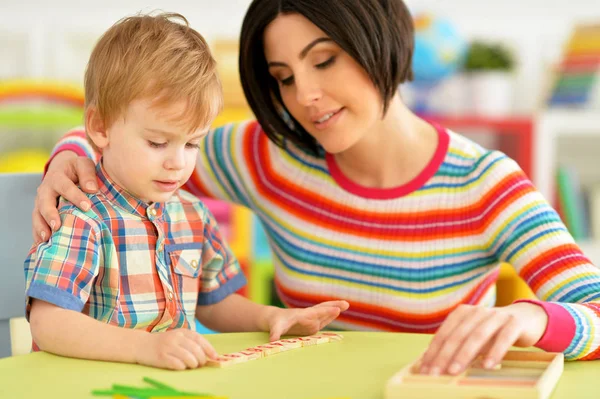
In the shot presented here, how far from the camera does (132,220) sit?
1019 mm

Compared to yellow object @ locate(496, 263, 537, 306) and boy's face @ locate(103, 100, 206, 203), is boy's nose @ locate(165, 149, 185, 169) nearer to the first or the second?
boy's face @ locate(103, 100, 206, 203)

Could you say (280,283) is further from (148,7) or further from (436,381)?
(148,7)

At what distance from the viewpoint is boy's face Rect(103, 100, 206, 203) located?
971 mm

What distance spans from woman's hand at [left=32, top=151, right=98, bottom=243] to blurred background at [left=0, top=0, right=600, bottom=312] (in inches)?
61.3

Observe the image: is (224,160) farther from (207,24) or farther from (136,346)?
(207,24)

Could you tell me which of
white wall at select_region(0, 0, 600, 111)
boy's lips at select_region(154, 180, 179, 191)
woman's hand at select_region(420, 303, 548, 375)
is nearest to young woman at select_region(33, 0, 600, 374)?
boy's lips at select_region(154, 180, 179, 191)

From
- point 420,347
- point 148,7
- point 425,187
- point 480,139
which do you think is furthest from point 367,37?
point 480,139

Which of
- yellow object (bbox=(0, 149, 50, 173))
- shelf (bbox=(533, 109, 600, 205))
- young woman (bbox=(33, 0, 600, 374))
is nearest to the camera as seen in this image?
young woman (bbox=(33, 0, 600, 374))

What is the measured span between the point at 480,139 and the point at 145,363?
2.45m

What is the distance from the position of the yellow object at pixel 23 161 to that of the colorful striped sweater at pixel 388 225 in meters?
1.23

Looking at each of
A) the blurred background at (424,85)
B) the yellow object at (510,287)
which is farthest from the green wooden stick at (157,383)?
the blurred background at (424,85)

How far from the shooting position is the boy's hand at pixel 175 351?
85 centimetres

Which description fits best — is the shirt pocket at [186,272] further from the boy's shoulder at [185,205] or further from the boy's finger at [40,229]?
the boy's finger at [40,229]

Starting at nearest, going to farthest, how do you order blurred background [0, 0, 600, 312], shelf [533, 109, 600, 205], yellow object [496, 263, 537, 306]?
yellow object [496, 263, 537, 306] < blurred background [0, 0, 600, 312] < shelf [533, 109, 600, 205]
